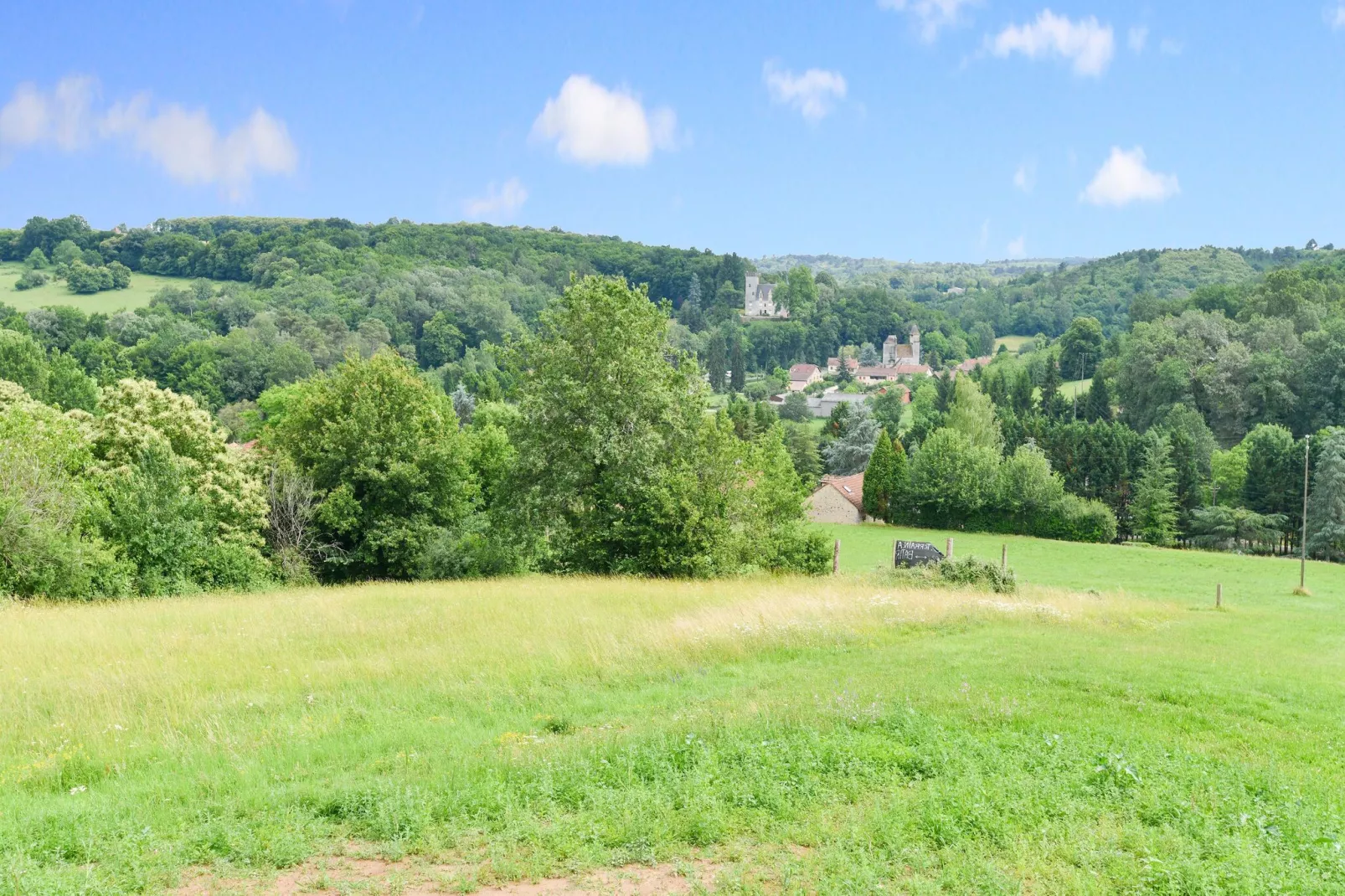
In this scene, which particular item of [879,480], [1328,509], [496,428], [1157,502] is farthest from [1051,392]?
[496,428]

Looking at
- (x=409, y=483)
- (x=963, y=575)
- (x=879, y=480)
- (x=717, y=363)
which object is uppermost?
(x=717, y=363)

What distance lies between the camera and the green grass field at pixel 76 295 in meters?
142

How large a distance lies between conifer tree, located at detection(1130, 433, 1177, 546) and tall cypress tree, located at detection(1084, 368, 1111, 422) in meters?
39.4

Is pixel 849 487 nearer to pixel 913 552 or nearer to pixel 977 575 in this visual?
pixel 913 552

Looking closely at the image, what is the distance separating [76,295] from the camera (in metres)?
154

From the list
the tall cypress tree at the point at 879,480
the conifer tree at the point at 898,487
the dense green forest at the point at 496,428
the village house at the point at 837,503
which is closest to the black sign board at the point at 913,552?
the dense green forest at the point at 496,428

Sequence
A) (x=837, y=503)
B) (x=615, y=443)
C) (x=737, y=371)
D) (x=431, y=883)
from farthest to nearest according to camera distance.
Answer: (x=737, y=371) < (x=837, y=503) < (x=615, y=443) < (x=431, y=883)

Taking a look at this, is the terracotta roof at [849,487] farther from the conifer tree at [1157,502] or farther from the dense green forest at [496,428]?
the conifer tree at [1157,502]

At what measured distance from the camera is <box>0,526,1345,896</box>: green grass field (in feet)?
21.5

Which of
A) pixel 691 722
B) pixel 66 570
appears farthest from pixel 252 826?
pixel 66 570

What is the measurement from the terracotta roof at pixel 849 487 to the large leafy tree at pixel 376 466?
5563 centimetres

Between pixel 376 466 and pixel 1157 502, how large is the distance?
6831cm

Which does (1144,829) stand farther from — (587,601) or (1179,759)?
(587,601)

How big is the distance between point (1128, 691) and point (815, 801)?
6010 millimetres
